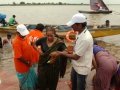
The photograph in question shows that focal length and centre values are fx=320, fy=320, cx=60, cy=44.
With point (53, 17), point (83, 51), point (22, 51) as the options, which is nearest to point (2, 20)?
point (22, 51)

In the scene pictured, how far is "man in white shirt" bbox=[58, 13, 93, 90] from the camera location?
4.71 metres

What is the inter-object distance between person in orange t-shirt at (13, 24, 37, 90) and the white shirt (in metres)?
1.07

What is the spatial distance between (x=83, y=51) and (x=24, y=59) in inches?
51.3

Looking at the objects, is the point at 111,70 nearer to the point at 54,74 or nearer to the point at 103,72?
the point at 103,72

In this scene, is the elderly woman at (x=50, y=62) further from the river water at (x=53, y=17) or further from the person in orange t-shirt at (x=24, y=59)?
the river water at (x=53, y=17)

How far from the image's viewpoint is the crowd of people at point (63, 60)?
477cm

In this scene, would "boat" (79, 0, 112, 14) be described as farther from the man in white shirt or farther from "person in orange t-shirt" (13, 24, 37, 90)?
the man in white shirt

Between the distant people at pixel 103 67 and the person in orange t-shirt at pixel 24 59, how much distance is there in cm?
Result: 117

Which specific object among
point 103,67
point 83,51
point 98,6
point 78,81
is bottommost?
point 98,6

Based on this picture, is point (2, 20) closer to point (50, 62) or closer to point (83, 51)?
Answer: point (50, 62)

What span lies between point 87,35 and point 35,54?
1376 mm

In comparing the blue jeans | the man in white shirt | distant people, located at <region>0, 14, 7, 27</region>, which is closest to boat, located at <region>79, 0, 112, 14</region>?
distant people, located at <region>0, 14, 7, 27</region>

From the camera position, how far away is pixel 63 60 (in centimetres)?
520

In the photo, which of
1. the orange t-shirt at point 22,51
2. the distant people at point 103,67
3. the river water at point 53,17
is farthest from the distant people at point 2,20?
the river water at point 53,17
